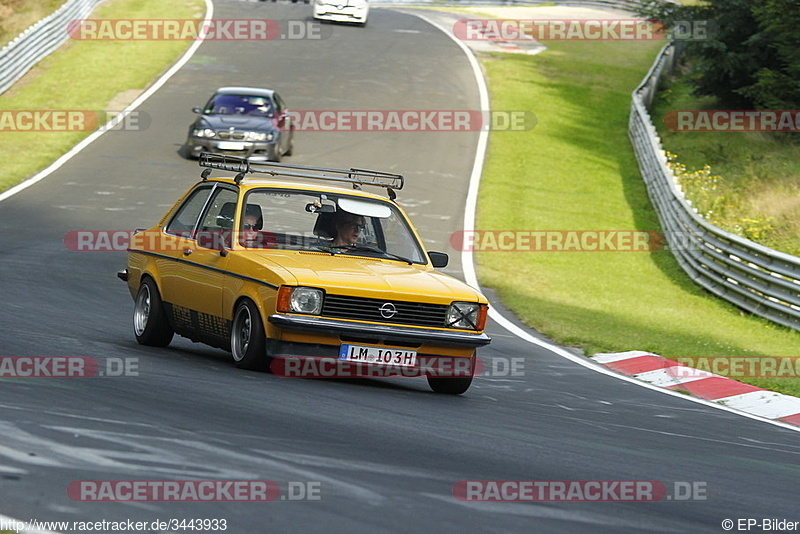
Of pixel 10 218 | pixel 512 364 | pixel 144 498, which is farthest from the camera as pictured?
pixel 10 218

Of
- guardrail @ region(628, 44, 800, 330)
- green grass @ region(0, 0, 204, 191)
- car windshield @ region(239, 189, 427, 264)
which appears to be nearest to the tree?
guardrail @ region(628, 44, 800, 330)

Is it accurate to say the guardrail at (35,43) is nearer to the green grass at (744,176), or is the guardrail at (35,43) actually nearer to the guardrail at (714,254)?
the guardrail at (714,254)

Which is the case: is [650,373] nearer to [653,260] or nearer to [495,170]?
[653,260]

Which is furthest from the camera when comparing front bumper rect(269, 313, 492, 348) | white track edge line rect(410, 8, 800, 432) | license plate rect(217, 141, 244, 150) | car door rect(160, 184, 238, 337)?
license plate rect(217, 141, 244, 150)

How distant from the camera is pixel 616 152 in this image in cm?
3312

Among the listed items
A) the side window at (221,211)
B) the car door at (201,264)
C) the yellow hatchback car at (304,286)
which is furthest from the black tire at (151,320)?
the side window at (221,211)

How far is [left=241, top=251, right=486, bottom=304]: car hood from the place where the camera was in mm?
9078

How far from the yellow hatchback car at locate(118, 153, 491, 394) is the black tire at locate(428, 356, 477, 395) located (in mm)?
12

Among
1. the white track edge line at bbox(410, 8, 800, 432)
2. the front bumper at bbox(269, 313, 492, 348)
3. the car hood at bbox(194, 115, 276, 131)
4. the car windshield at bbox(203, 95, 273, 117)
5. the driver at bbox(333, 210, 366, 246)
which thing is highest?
the car windshield at bbox(203, 95, 273, 117)

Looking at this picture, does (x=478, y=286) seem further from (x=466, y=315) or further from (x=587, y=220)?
(x=466, y=315)

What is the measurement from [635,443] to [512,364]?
4074 millimetres

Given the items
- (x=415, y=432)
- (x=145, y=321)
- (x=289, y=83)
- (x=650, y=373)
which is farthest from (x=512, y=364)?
(x=289, y=83)

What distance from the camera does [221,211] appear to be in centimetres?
1033

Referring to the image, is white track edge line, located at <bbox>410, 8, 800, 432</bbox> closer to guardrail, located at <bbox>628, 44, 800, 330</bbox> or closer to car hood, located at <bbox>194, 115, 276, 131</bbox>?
guardrail, located at <bbox>628, 44, 800, 330</bbox>
